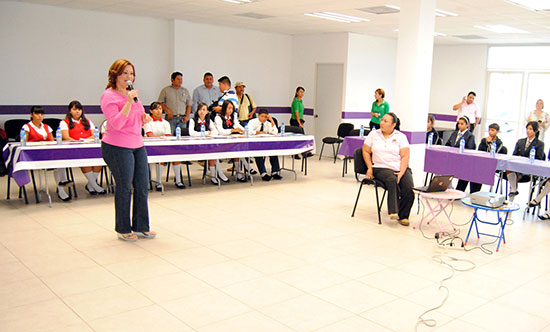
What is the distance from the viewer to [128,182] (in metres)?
4.51

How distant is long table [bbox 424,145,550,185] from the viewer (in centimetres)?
584

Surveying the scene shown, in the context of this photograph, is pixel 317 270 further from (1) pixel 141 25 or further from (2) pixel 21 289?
(1) pixel 141 25

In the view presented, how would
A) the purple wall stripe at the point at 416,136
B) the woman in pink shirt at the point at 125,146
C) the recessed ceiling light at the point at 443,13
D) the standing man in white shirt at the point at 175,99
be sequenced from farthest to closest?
the standing man in white shirt at the point at 175,99 < the recessed ceiling light at the point at 443,13 < the purple wall stripe at the point at 416,136 < the woman in pink shirt at the point at 125,146

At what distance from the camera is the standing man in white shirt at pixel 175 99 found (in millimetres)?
9180

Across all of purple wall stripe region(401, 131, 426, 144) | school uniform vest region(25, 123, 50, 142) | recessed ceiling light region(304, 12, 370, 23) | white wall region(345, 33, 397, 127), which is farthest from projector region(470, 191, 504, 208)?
white wall region(345, 33, 397, 127)

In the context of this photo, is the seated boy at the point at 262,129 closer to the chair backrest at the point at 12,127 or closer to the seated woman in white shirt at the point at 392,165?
the seated woman in white shirt at the point at 392,165

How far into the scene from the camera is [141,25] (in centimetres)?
944

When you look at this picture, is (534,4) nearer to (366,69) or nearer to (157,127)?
(366,69)

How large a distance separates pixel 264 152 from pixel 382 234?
276 cm

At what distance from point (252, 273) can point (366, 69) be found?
8.43m

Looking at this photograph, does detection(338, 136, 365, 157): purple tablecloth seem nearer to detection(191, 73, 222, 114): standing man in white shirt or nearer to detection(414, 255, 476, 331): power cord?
detection(191, 73, 222, 114): standing man in white shirt

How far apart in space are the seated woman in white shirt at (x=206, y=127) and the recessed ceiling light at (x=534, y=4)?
466cm

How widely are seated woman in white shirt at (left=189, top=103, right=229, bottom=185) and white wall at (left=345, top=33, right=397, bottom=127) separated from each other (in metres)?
4.54

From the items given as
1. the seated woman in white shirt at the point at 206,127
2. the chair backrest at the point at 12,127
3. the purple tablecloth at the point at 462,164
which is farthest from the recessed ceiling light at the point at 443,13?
the chair backrest at the point at 12,127
